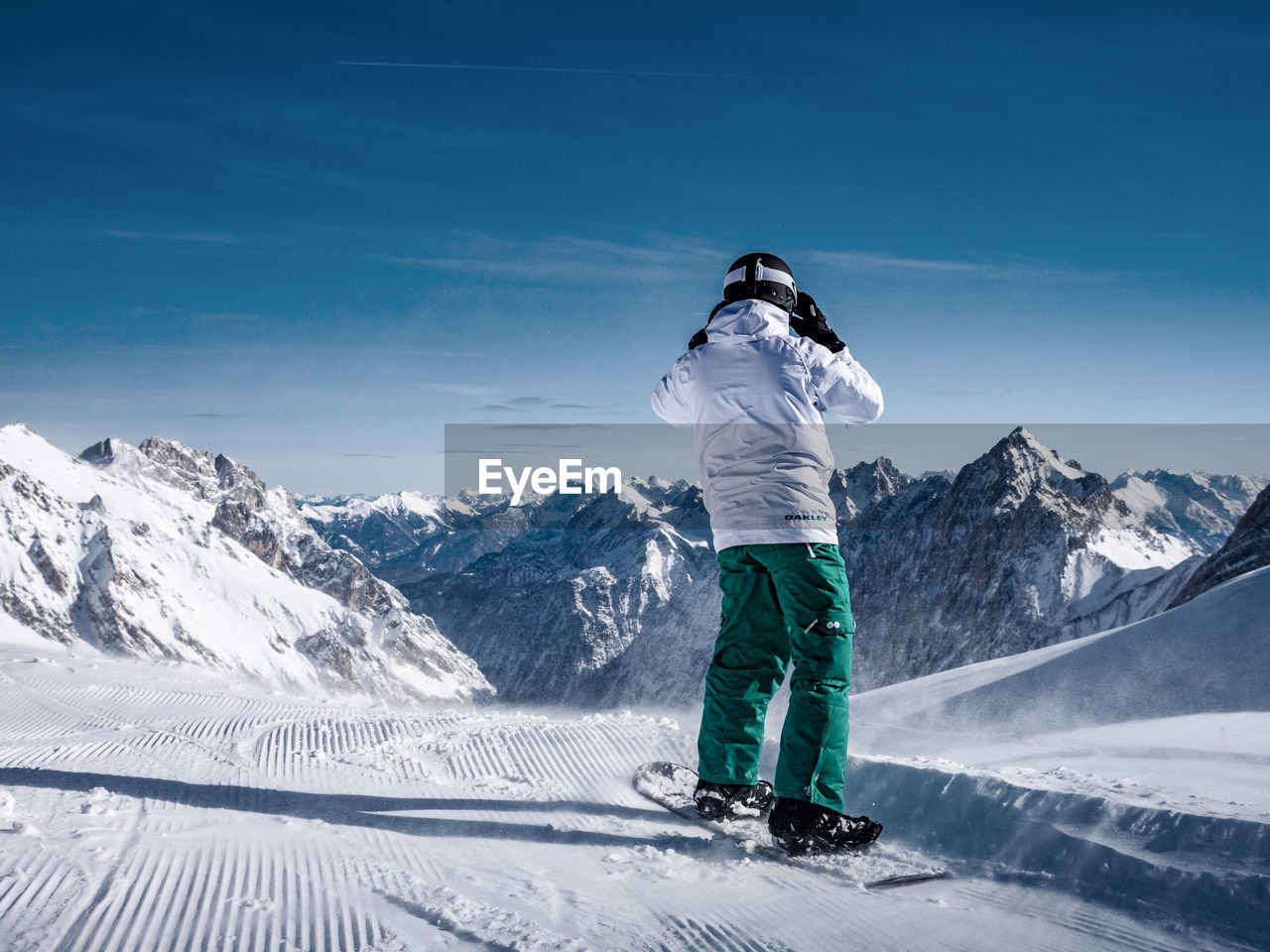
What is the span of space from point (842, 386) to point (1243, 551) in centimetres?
8885

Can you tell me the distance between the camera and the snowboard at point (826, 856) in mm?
3152

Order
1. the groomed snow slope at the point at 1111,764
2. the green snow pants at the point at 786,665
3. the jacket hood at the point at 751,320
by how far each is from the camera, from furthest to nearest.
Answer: the jacket hood at the point at 751,320 < the green snow pants at the point at 786,665 < the groomed snow slope at the point at 1111,764

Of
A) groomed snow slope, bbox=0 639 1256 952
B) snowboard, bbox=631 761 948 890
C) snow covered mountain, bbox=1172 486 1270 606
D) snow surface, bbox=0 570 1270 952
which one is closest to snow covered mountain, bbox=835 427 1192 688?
snow covered mountain, bbox=1172 486 1270 606

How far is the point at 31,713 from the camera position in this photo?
259 inches

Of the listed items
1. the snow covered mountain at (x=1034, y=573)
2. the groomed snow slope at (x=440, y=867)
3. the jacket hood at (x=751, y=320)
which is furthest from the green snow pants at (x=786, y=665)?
the snow covered mountain at (x=1034, y=573)

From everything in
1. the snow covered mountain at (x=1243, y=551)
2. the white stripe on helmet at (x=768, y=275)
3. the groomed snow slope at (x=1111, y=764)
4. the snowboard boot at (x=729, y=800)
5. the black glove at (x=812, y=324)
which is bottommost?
the snowboard boot at (x=729, y=800)

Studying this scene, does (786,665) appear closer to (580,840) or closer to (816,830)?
(816,830)

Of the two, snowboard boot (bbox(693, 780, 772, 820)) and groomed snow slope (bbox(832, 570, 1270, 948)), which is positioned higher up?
groomed snow slope (bbox(832, 570, 1270, 948))

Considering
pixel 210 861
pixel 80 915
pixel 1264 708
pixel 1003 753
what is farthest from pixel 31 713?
pixel 1264 708

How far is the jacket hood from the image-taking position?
410 cm

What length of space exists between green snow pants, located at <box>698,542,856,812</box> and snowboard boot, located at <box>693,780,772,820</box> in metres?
0.04

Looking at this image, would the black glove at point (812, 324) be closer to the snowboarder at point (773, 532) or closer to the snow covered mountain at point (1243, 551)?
the snowboarder at point (773, 532)

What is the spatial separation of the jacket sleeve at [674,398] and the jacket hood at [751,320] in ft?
1.01

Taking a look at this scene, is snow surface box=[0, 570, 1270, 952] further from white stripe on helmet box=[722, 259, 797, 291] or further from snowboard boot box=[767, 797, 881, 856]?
white stripe on helmet box=[722, 259, 797, 291]
